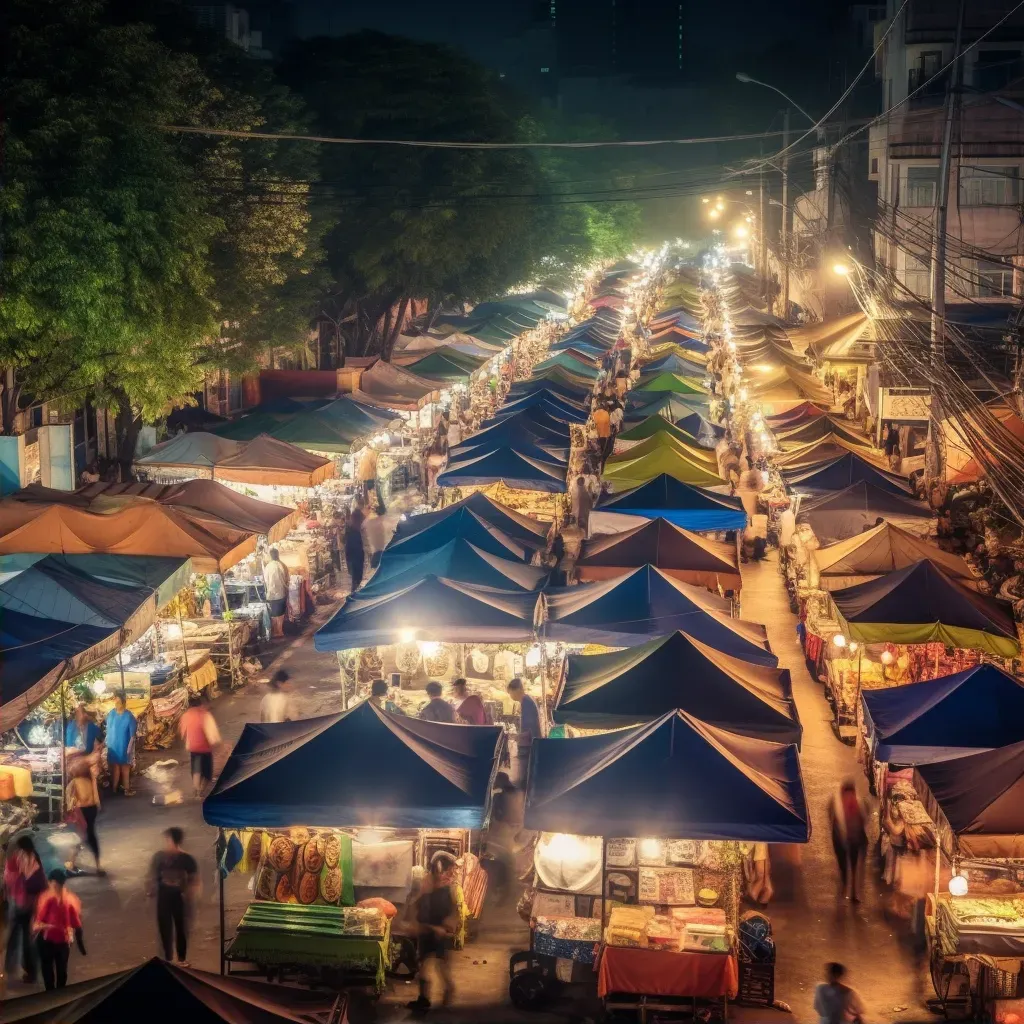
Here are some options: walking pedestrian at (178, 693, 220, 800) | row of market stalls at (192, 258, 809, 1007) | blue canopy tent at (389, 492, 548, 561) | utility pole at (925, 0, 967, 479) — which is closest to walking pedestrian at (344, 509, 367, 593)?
blue canopy tent at (389, 492, 548, 561)

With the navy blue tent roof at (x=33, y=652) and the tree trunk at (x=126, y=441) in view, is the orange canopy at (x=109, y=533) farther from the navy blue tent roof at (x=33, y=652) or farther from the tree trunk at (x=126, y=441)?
the tree trunk at (x=126, y=441)

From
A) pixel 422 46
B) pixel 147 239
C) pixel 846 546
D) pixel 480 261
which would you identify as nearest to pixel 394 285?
pixel 480 261

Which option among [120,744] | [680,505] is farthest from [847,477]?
[120,744]

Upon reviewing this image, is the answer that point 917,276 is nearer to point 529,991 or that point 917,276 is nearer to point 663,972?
point 663,972

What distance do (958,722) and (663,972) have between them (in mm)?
3633

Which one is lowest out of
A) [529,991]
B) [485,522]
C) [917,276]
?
[529,991]

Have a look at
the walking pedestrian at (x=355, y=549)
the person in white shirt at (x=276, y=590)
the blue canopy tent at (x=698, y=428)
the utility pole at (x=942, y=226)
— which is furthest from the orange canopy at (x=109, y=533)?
the blue canopy tent at (x=698, y=428)

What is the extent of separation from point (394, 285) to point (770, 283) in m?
43.9

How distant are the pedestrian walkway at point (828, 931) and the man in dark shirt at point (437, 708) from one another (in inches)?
132

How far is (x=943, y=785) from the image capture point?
1063 centimetres

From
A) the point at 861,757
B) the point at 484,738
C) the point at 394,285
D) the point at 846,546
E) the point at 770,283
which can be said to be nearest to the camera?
the point at 484,738

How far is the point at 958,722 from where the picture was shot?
12.0 m

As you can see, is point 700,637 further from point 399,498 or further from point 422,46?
point 422,46

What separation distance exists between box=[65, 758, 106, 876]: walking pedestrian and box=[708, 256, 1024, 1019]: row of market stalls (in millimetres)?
6590
